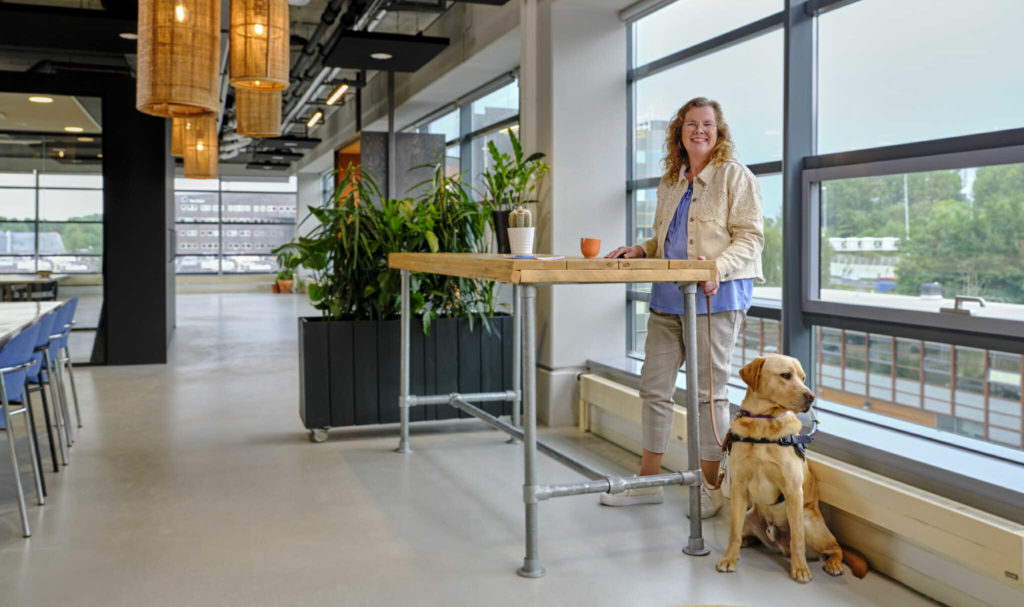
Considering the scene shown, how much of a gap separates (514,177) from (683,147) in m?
1.60

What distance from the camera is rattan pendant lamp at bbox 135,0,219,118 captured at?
3.01 meters

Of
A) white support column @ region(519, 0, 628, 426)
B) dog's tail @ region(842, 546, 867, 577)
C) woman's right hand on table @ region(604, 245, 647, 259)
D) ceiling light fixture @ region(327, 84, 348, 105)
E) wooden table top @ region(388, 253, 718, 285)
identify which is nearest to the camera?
wooden table top @ region(388, 253, 718, 285)

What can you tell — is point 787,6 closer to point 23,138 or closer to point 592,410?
point 592,410

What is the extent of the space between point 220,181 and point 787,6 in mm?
20239

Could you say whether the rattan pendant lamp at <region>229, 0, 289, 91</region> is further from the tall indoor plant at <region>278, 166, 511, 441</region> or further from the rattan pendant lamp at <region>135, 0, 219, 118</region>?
the tall indoor plant at <region>278, 166, 511, 441</region>

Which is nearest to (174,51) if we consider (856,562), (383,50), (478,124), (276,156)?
(856,562)

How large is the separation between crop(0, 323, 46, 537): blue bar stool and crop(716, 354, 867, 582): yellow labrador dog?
105 inches

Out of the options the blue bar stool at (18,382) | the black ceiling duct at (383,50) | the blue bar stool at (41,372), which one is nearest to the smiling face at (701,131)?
the blue bar stool at (18,382)

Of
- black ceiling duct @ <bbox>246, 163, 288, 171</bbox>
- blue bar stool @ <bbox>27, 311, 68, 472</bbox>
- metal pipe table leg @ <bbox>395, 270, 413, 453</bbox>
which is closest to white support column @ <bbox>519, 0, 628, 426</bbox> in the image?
metal pipe table leg @ <bbox>395, 270, 413, 453</bbox>

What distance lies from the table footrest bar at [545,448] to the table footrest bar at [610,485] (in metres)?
0.09

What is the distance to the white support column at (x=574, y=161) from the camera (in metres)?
5.10

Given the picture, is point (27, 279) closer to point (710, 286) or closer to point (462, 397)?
point (462, 397)

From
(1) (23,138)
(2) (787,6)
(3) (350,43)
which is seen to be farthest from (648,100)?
(1) (23,138)

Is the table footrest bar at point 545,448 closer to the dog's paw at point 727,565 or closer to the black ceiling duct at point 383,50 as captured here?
the dog's paw at point 727,565
